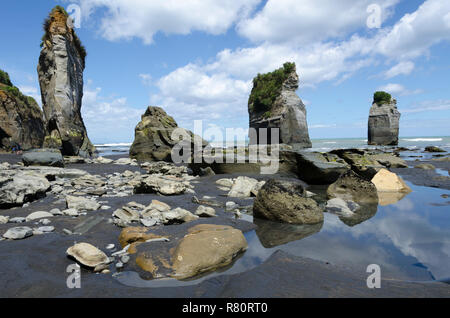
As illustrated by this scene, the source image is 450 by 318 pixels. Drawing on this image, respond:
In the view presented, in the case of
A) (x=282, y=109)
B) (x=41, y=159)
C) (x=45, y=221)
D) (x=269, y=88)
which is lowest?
(x=45, y=221)

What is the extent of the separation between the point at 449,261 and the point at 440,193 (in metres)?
5.76

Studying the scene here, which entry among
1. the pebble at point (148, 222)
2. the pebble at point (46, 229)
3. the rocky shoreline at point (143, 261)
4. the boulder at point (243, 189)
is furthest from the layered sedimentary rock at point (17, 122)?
the pebble at point (148, 222)

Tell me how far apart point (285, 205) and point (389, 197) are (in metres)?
4.37

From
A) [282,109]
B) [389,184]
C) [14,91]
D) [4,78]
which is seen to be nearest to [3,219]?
[389,184]

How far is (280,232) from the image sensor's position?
436cm

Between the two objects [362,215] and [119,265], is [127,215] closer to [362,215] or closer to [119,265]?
[119,265]

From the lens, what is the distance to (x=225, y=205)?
20.1ft

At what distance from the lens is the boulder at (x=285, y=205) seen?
481 cm

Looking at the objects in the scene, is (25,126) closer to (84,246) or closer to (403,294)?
(84,246)

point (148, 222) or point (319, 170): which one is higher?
point (319, 170)

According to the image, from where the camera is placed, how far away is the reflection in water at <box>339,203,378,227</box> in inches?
198

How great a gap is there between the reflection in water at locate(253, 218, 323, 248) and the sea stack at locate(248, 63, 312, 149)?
131 ft

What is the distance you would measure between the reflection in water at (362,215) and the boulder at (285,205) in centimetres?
58

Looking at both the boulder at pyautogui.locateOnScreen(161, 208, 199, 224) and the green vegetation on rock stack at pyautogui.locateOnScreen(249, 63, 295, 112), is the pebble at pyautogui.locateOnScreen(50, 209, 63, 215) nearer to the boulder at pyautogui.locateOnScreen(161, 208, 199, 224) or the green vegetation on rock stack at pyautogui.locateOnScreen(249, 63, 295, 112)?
the boulder at pyautogui.locateOnScreen(161, 208, 199, 224)
